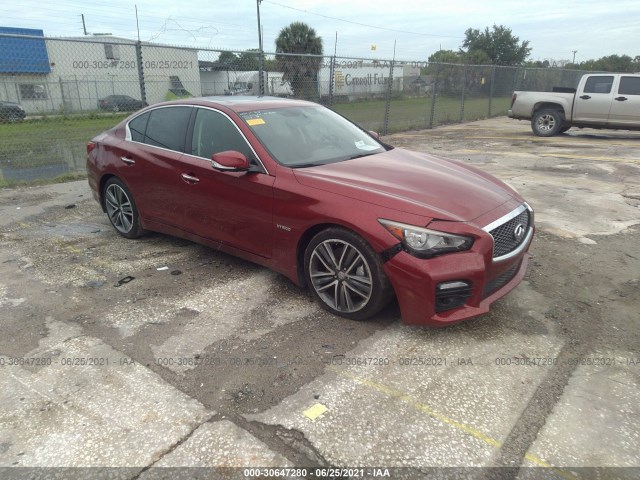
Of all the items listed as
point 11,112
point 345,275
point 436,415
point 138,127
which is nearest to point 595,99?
point 138,127

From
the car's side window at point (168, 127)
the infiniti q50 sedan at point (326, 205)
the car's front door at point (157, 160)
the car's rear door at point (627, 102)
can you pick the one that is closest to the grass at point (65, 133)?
the car's front door at point (157, 160)

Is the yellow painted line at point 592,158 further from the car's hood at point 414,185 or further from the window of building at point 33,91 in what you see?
the window of building at point 33,91

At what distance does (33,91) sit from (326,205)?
1068 cm

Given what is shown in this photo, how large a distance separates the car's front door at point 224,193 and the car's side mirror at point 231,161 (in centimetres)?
11

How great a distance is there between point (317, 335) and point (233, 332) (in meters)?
0.59

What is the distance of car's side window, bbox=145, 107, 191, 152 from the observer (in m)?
4.48

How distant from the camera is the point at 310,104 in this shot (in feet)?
15.8

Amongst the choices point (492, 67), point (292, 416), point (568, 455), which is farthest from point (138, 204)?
point (492, 67)

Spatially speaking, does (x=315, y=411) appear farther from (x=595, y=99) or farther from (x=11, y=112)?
(x=595, y=99)

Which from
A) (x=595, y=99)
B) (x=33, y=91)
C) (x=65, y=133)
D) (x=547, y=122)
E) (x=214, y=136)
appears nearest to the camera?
(x=214, y=136)

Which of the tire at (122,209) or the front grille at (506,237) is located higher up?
the front grille at (506,237)

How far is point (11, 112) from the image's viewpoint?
9.84m

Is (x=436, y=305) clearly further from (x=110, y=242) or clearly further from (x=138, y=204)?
(x=110, y=242)

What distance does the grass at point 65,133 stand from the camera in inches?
352
